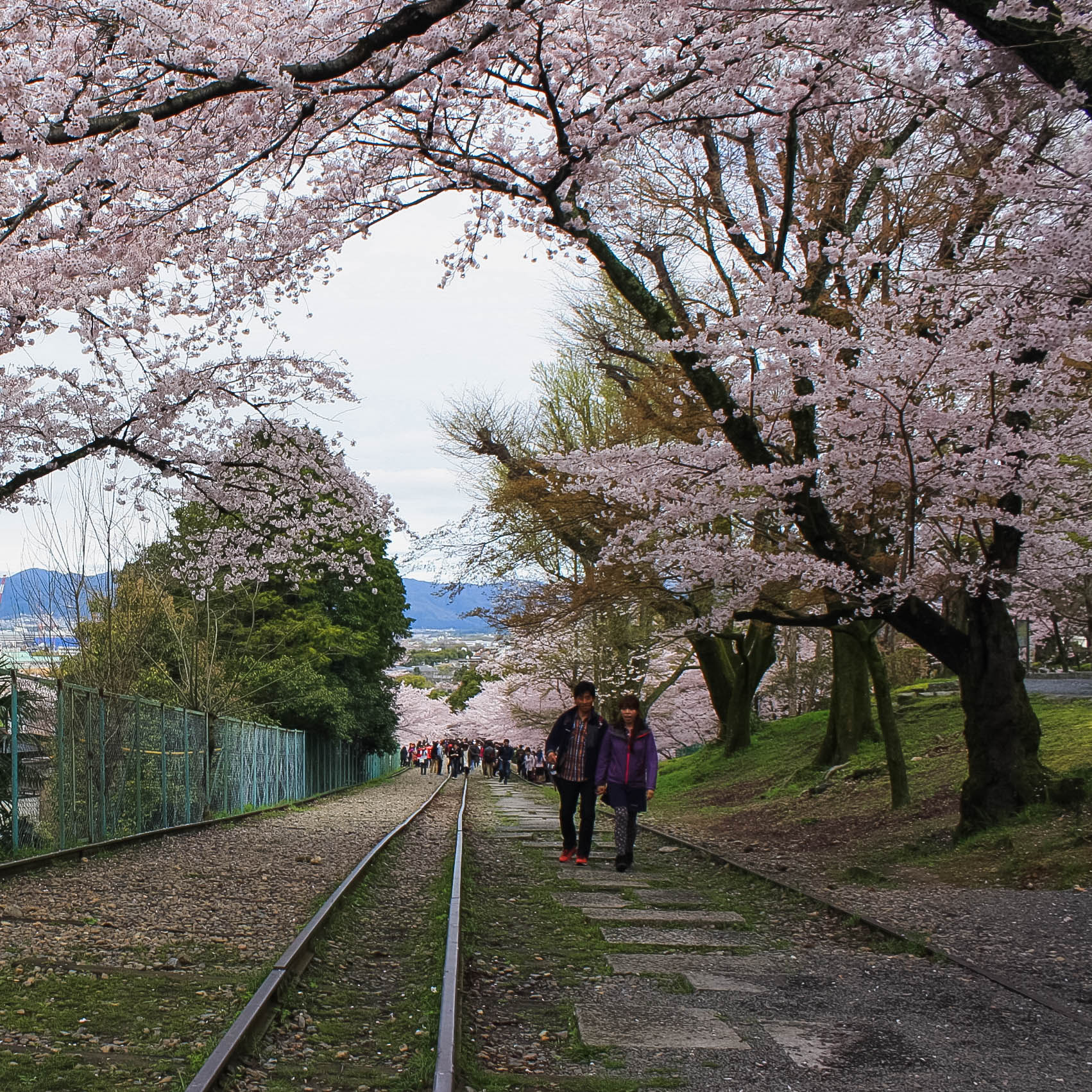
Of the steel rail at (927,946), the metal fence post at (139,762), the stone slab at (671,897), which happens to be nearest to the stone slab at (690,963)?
the steel rail at (927,946)

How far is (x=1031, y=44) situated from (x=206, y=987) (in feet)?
22.6

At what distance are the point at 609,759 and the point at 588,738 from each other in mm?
307

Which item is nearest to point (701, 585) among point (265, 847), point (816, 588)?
point (816, 588)

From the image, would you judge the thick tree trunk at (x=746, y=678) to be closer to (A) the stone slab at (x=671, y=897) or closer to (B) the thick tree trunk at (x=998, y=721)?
(B) the thick tree trunk at (x=998, y=721)

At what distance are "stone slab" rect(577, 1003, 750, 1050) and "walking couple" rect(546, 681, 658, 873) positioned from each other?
16.7 ft

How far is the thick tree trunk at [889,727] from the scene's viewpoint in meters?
14.4

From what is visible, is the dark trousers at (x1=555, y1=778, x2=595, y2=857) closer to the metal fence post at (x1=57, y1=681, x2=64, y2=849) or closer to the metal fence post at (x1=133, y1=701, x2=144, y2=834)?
the metal fence post at (x1=57, y1=681, x2=64, y2=849)

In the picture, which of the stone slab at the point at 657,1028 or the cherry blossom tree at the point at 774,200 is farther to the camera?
the cherry blossom tree at the point at 774,200

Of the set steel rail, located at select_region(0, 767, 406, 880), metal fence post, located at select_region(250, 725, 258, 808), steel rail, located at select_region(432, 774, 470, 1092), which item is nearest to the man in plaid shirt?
steel rail, located at select_region(432, 774, 470, 1092)

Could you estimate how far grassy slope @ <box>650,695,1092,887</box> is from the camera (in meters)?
10.4

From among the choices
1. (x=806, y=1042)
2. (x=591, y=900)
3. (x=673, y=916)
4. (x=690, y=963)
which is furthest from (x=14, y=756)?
(x=806, y=1042)

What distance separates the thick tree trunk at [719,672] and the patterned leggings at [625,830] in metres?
17.4

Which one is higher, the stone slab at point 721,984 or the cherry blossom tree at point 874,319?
the cherry blossom tree at point 874,319

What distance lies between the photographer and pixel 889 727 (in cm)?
1467
